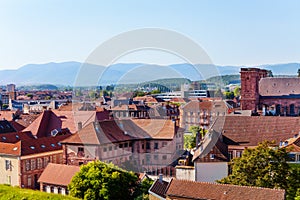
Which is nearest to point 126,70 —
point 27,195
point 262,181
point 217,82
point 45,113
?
point 217,82

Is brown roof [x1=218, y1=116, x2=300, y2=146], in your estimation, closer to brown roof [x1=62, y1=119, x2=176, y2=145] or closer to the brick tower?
brown roof [x1=62, y1=119, x2=176, y2=145]

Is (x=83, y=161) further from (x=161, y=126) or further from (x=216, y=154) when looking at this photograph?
(x=216, y=154)

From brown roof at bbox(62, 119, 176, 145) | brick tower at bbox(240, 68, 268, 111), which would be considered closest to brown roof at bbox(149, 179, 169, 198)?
brown roof at bbox(62, 119, 176, 145)

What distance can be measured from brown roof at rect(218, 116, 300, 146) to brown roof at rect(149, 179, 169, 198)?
8.04 metres

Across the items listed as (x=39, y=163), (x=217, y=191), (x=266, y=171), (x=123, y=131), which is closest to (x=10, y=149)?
(x=39, y=163)

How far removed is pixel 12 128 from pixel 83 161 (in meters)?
17.7

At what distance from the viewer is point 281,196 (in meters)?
19.9

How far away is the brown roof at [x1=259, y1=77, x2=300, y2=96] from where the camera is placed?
178 ft

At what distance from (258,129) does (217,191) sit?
11.3 metres

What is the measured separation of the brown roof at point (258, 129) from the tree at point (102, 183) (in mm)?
8872

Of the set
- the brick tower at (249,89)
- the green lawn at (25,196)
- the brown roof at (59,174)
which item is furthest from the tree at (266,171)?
the brick tower at (249,89)

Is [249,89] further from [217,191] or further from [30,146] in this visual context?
[217,191]

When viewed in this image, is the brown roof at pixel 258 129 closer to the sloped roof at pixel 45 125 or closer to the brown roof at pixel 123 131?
the brown roof at pixel 123 131

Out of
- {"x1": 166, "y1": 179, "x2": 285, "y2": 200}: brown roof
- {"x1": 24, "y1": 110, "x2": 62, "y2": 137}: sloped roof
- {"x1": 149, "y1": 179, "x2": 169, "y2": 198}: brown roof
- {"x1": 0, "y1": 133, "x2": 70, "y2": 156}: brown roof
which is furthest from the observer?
{"x1": 24, "y1": 110, "x2": 62, "y2": 137}: sloped roof
